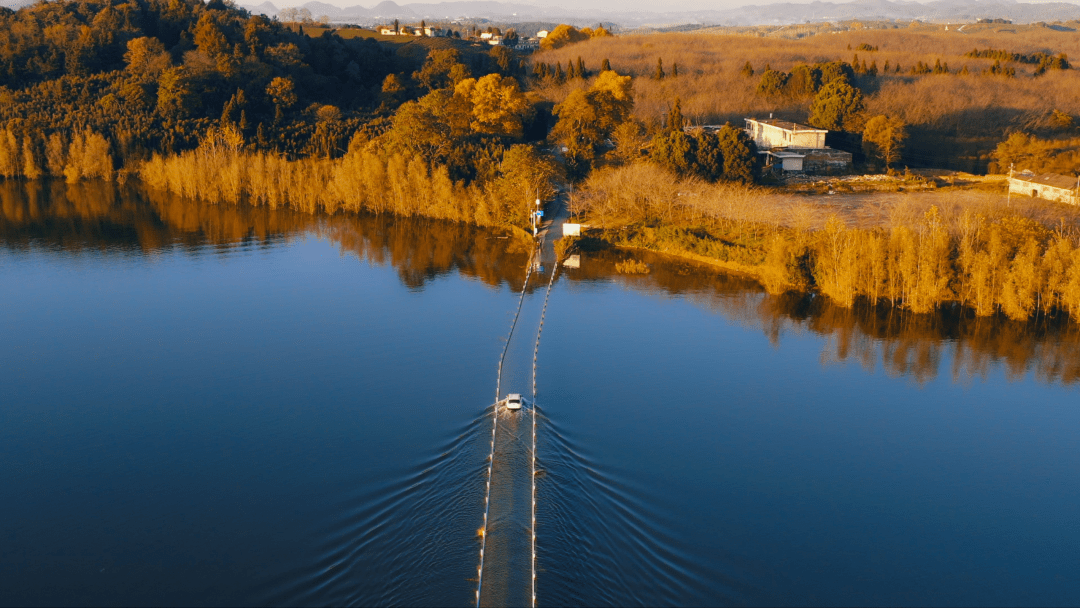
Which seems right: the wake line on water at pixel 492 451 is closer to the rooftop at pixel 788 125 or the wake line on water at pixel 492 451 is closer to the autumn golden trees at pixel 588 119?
the autumn golden trees at pixel 588 119

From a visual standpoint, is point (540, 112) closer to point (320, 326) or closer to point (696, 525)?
point (320, 326)

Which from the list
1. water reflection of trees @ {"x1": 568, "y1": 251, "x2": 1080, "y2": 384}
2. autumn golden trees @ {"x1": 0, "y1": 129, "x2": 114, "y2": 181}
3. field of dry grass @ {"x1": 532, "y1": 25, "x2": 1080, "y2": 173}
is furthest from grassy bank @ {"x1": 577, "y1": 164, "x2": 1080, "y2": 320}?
autumn golden trees @ {"x1": 0, "y1": 129, "x2": 114, "y2": 181}

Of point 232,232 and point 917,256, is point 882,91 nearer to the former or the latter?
point 917,256

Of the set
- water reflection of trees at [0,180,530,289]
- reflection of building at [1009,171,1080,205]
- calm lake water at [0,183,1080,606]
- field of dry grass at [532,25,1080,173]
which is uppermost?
field of dry grass at [532,25,1080,173]

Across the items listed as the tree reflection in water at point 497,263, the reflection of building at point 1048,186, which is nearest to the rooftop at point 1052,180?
the reflection of building at point 1048,186

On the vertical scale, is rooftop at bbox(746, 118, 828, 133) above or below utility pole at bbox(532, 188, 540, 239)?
above

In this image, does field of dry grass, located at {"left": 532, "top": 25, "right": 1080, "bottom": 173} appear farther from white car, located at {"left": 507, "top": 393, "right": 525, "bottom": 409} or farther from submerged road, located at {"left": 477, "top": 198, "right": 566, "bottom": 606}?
white car, located at {"left": 507, "top": 393, "right": 525, "bottom": 409}

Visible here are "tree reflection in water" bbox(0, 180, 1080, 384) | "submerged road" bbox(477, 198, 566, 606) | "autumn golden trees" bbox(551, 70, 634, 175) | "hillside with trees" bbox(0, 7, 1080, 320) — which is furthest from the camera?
"autumn golden trees" bbox(551, 70, 634, 175)
